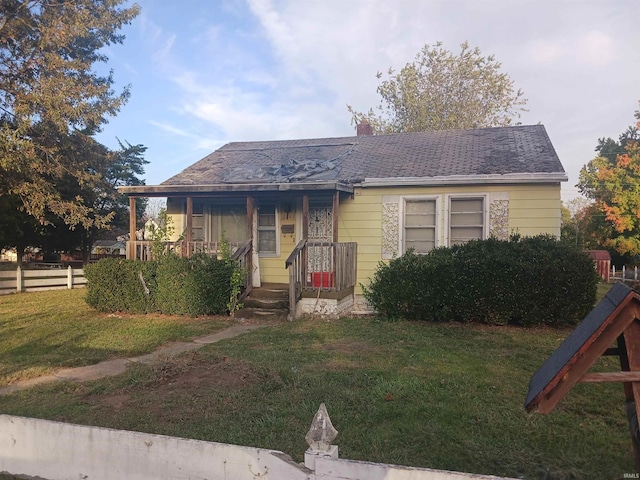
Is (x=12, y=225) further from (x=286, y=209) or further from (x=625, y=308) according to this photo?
(x=625, y=308)

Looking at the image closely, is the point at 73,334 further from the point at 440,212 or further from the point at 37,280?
the point at 37,280

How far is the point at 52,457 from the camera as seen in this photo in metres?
2.78

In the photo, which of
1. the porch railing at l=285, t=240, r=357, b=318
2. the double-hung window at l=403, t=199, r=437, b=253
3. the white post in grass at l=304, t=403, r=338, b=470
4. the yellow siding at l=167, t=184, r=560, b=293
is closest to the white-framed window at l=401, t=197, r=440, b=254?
the double-hung window at l=403, t=199, r=437, b=253

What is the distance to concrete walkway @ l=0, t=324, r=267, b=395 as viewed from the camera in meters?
5.70

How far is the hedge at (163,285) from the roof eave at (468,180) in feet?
13.2

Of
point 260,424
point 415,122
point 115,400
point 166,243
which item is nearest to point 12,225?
point 166,243

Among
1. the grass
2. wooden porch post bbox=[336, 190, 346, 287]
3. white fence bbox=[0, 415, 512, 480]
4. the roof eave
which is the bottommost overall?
the grass

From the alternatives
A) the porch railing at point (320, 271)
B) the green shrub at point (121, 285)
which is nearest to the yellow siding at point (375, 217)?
the porch railing at point (320, 271)

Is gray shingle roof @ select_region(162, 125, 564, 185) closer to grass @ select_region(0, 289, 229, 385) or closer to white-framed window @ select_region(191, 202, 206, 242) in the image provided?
white-framed window @ select_region(191, 202, 206, 242)

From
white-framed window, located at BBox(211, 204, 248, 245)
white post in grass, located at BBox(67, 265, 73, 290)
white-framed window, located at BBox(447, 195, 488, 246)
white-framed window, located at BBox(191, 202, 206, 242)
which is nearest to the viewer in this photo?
white-framed window, located at BBox(447, 195, 488, 246)

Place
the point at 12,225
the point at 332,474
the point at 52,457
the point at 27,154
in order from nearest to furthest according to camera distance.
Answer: the point at 332,474 < the point at 52,457 < the point at 27,154 < the point at 12,225

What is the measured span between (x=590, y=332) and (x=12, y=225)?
23.0 meters

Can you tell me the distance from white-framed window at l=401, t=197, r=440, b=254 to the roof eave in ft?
1.43

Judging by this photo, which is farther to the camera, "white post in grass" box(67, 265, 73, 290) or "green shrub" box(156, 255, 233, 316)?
"white post in grass" box(67, 265, 73, 290)
